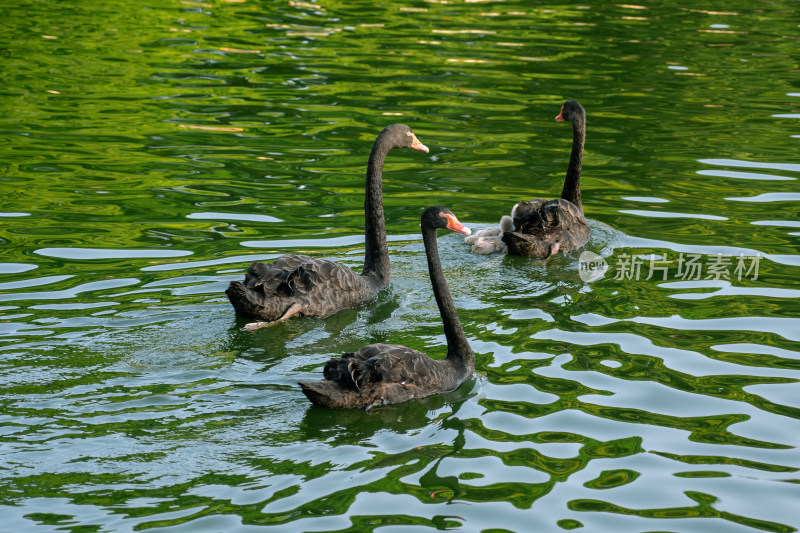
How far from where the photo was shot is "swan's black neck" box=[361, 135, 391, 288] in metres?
9.57

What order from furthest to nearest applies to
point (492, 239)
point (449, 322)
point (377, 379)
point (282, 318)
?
point (492, 239) < point (282, 318) < point (449, 322) < point (377, 379)

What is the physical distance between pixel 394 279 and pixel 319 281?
1452 mm

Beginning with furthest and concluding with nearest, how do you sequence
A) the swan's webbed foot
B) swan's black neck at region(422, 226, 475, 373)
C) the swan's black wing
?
the swan's black wing
the swan's webbed foot
swan's black neck at region(422, 226, 475, 373)

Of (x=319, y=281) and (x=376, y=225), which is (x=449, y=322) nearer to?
(x=319, y=281)

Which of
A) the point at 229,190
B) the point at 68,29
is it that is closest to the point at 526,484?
the point at 229,190

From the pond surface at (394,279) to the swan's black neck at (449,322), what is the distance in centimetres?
20

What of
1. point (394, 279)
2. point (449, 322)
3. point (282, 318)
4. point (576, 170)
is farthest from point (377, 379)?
point (576, 170)

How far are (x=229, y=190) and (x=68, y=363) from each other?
5162 mm

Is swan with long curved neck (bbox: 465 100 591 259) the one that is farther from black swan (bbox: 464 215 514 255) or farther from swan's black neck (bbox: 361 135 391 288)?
swan's black neck (bbox: 361 135 391 288)

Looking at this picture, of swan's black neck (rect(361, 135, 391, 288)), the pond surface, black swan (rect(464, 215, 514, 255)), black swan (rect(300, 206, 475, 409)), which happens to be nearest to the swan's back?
black swan (rect(300, 206, 475, 409))

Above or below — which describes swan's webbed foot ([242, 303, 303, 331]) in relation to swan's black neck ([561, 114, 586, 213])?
below

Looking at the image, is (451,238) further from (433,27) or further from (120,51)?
(433,27)

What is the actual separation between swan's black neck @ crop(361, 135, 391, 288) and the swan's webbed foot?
3.91 feet

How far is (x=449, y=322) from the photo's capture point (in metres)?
7.64
